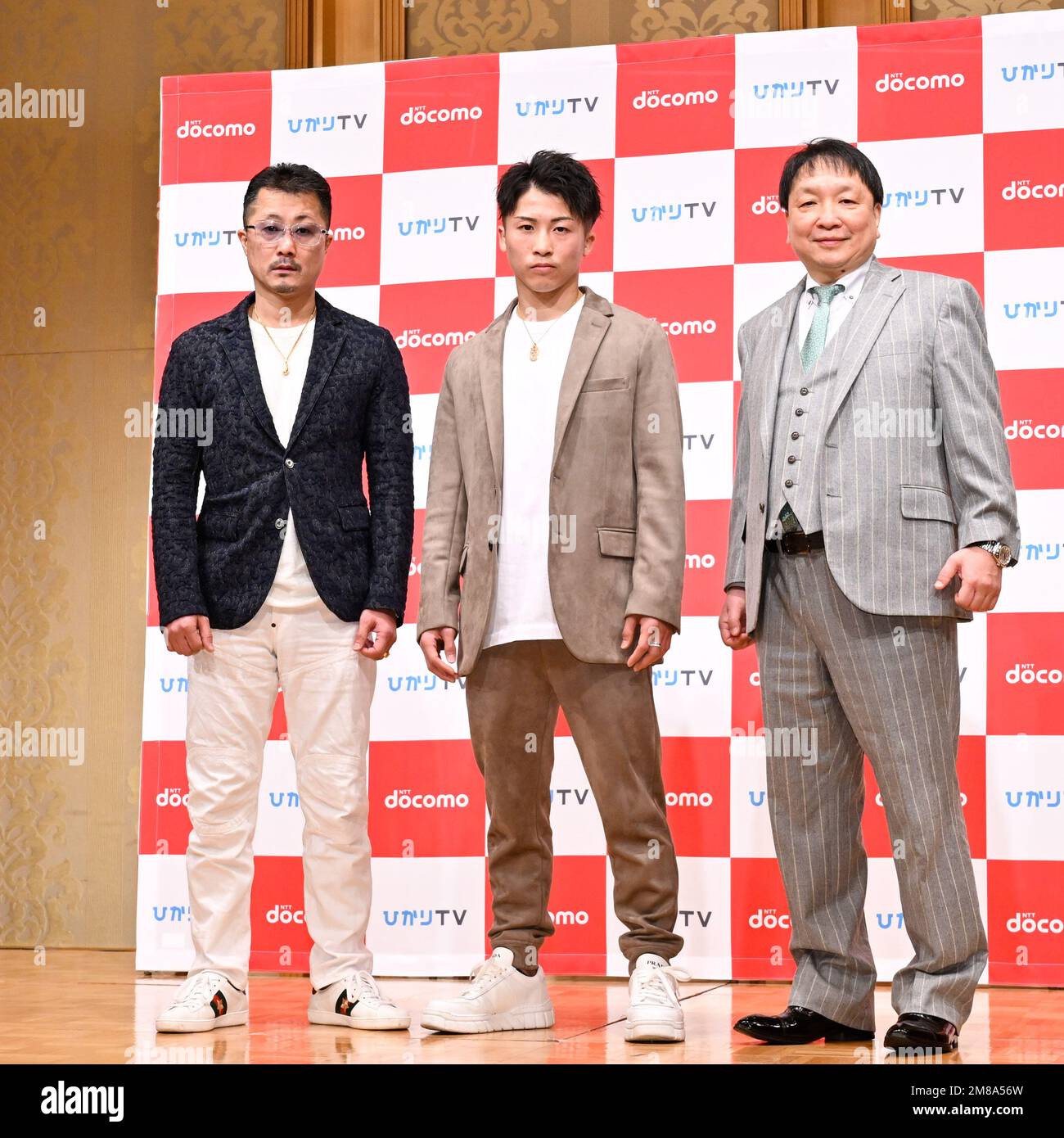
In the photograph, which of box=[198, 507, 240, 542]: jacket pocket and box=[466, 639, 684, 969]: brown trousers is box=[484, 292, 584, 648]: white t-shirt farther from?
box=[198, 507, 240, 542]: jacket pocket

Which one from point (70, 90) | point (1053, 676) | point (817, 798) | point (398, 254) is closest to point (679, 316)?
point (398, 254)

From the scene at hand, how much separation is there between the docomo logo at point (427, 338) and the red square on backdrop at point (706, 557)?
0.78 m

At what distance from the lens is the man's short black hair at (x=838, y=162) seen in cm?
276

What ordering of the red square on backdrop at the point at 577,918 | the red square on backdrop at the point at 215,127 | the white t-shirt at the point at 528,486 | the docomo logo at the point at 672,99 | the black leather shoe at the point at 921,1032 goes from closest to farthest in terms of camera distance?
the black leather shoe at the point at 921,1032 → the white t-shirt at the point at 528,486 → the red square on backdrop at the point at 577,918 → the docomo logo at the point at 672,99 → the red square on backdrop at the point at 215,127

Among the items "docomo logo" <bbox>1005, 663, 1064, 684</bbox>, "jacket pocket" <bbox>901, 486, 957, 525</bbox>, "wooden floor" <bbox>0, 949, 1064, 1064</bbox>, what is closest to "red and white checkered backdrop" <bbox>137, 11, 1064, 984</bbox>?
"docomo logo" <bbox>1005, 663, 1064, 684</bbox>

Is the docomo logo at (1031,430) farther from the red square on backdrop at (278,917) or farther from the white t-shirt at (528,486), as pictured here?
the red square on backdrop at (278,917)

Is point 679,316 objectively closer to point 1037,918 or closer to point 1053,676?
point 1053,676

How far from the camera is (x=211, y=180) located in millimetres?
4160

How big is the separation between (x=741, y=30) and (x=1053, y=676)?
201cm

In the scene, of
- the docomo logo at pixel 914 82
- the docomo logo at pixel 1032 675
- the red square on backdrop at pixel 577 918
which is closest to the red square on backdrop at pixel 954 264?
the docomo logo at pixel 914 82

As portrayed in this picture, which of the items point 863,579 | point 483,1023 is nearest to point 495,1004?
point 483,1023

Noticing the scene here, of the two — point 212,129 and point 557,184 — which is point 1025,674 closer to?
point 557,184

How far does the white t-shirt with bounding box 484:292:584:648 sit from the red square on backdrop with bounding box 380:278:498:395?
42.4 inches
